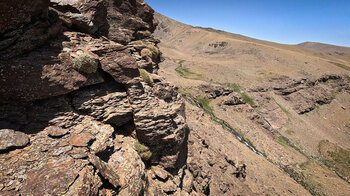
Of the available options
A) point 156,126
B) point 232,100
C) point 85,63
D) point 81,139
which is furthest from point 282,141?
point 85,63

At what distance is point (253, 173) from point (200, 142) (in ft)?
29.9

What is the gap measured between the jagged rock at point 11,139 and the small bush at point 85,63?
3680 mm

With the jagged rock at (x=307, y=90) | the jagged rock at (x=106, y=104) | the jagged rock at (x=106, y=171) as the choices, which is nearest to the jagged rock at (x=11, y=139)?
the jagged rock at (x=106, y=104)

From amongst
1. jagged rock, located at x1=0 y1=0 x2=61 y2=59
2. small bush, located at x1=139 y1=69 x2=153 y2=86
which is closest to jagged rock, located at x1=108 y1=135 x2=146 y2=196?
small bush, located at x1=139 y1=69 x2=153 y2=86

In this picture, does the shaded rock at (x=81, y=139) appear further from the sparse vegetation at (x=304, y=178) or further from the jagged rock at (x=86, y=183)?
the sparse vegetation at (x=304, y=178)

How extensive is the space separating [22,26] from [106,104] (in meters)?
4.91

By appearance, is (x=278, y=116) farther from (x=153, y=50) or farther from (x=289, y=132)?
(x=153, y=50)

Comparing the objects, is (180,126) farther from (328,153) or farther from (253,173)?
(328,153)

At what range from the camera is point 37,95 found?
23.8 ft

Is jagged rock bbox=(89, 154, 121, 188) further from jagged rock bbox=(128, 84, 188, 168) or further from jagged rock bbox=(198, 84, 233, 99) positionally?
jagged rock bbox=(198, 84, 233, 99)

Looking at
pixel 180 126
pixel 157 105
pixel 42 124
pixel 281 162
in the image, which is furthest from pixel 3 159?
pixel 281 162

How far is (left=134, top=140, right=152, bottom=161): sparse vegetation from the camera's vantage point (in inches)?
385

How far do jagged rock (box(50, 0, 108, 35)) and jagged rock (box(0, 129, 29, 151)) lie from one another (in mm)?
6119

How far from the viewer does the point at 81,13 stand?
9820mm
